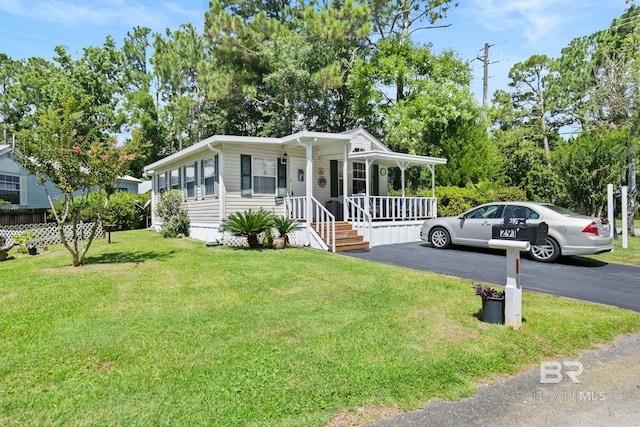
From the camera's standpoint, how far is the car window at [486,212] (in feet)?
30.6

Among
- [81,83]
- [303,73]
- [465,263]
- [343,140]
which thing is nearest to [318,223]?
[343,140]

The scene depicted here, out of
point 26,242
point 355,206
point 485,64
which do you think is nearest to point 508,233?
point 355,206

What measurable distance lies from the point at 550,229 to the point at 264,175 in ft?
26.9

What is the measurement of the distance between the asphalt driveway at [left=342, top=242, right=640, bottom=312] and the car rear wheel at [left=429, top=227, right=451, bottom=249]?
242 millimetres

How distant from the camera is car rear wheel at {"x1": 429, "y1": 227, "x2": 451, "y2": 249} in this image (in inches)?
405

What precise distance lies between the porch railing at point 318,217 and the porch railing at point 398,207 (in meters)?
1.18

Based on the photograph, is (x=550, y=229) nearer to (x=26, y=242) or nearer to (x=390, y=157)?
(x=390, y=157)

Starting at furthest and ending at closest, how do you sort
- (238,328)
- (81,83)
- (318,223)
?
1. (81,83)
2. (318,223)
3. (238,328)

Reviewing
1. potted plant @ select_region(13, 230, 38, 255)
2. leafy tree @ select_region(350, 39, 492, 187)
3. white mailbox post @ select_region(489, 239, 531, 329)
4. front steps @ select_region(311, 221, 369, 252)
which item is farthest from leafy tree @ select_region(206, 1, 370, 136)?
white mailbox post @ select_region(489, 239, 531, 329)

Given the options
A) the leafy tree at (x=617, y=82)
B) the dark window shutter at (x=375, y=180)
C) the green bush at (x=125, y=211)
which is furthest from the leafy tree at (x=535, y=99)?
the green bush at (x=125, y=211)

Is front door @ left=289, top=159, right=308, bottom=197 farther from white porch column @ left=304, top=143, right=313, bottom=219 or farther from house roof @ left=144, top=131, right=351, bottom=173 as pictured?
white porch column @ left=304, top=143, right=313, bottom=219

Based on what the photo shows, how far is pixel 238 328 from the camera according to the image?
4102 mm

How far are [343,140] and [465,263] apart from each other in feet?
17.4

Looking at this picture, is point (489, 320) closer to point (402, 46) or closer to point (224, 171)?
point (224, 171)
